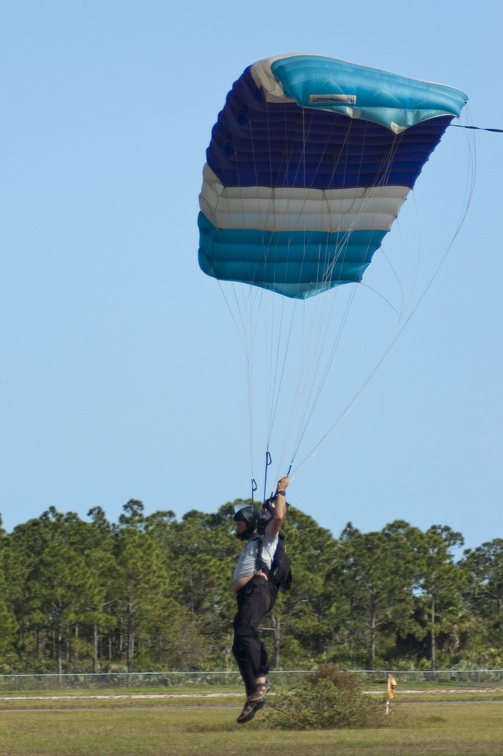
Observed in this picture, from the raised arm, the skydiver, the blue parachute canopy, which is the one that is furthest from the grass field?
the blue parachute canopy

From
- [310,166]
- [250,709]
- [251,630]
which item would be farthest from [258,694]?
[310,166]

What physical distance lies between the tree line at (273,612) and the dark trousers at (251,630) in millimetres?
31870

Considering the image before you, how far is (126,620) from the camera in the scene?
47.8 meters

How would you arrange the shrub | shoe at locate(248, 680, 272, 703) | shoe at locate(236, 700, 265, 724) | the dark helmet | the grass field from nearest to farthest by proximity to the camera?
shoe at locate(236, 700, 265, 724) < shoe at locate(248, 680, 272, 703) < the dark helmet < the grass field < the shrub

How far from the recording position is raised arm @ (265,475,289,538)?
44.5 feet

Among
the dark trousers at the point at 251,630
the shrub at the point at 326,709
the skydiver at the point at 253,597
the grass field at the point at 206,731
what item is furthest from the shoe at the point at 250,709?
the shrub at the point at 326,709

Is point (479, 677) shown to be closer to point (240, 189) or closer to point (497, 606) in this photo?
point (497, 606)

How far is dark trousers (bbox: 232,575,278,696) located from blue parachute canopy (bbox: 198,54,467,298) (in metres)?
5.93

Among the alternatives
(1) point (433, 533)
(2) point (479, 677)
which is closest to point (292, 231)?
(2) point (479, 677)

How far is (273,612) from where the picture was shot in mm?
48812

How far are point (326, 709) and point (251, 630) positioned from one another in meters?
6.79

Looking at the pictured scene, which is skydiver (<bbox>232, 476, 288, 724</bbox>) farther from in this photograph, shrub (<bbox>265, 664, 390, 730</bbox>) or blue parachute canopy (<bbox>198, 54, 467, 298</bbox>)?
shrub (<bbox>265, 664, 390, 730</bbox>)

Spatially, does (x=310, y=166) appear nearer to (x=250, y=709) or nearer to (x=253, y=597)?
(x=253, y=597)

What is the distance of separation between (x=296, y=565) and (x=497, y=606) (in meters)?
11.2
